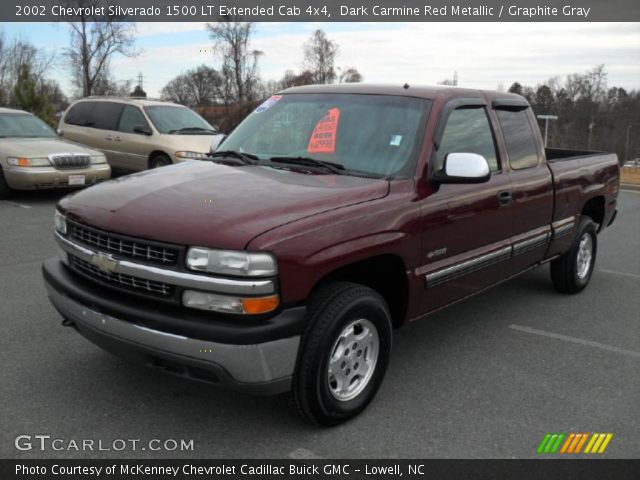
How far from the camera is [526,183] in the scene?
4.78 metres

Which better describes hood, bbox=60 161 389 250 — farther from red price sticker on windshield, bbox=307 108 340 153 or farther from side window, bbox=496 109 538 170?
side window, bbox=496 109 538 170

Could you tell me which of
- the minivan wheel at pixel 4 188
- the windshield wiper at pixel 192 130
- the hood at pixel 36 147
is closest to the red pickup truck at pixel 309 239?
the hood at pixel 36 147

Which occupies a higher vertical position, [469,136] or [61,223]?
[469,136]

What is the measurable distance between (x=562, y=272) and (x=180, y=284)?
4247 millimetres

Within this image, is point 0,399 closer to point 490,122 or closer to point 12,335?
point 12,335

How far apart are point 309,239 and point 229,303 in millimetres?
490

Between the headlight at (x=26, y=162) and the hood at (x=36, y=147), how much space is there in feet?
0.17

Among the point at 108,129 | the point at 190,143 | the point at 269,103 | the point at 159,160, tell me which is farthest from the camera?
the point at 108,129

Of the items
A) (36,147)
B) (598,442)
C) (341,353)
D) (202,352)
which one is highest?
(36,147)

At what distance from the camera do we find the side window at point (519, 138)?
477 cm

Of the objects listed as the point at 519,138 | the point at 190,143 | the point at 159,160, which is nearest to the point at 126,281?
the point at 519,138

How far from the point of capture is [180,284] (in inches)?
112

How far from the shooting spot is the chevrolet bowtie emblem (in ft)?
10.1

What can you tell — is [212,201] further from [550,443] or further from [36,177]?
[36,177]
